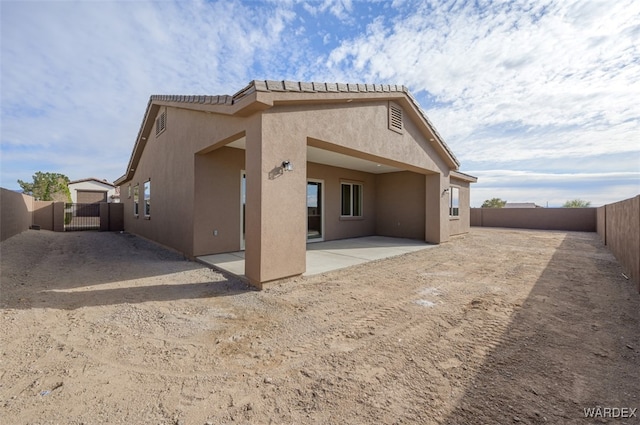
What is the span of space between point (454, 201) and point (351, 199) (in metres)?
4.94

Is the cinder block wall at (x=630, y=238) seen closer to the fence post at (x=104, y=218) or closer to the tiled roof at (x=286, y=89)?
the tiled roof at (x=286, y=89)

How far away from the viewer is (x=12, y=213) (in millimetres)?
11555

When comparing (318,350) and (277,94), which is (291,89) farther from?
(318,350)

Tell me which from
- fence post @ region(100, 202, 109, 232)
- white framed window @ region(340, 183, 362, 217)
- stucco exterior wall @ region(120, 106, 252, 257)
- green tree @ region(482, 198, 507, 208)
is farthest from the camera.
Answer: green tree @ region(482, 198, 507, 208)

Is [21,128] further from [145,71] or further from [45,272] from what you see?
[45,272]

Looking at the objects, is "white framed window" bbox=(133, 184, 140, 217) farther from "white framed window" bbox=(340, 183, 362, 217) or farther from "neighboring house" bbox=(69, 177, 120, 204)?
"neighboring house" bbox=(69, 177, 120, 204)

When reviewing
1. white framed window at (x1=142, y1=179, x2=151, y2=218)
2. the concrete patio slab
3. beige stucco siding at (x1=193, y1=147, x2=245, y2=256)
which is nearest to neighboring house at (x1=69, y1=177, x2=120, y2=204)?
white framed window at (x1=142, y1=179, x2=151, y2=218)

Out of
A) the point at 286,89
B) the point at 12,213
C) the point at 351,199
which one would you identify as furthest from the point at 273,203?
the point at 12,213

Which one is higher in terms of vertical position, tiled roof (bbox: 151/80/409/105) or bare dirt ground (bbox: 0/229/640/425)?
tiled roof (bbox: 151/80/409/105)

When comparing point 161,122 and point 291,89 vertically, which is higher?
point 161,122

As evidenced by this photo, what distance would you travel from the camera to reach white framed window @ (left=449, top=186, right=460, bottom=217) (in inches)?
480

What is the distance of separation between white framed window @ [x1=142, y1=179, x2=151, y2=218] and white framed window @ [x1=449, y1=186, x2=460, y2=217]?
13335 millimetres

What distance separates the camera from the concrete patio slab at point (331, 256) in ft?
20.9

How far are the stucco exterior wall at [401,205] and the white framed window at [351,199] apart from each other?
1.29 m
